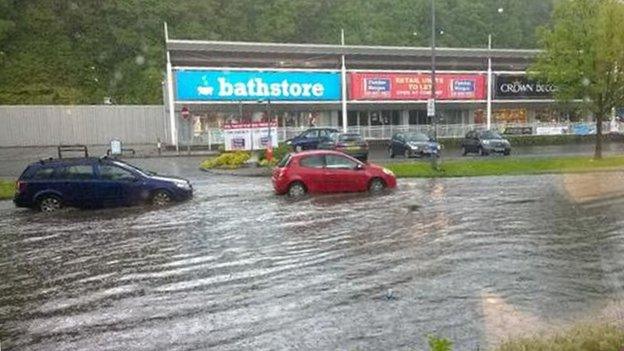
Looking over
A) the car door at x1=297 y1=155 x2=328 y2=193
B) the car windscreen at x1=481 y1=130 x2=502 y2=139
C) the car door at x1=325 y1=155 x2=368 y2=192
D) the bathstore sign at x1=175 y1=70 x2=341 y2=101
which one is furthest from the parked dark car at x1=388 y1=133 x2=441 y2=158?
the car door at x1=297 y1=155 x2=328 y2=193

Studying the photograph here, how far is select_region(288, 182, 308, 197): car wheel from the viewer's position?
19422 millimetres

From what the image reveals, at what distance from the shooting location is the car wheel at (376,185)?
787 inches

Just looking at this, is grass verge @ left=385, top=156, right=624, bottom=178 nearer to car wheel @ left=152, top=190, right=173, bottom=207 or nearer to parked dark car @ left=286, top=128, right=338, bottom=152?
parked dark car @ left=286, top=128, right=338, bottom=152

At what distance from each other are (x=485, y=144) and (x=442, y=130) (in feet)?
32.8

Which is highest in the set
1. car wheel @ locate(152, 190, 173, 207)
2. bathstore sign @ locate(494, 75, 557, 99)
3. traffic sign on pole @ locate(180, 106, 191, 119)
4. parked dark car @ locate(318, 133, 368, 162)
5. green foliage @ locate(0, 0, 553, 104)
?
green foliage @ locate(0, 0, 553, 104)

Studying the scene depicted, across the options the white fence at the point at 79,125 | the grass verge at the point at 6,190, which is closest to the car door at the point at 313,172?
the grass verge at the point at 6,190

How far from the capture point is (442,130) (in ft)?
149

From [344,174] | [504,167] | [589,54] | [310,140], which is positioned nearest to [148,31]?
[310,140]

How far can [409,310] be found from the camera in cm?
758

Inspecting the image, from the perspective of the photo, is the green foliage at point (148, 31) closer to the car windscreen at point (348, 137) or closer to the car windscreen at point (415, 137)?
the car windscreen at point (415, 137)

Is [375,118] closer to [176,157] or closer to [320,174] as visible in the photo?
[176,157]

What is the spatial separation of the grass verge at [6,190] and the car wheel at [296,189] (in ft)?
30.7

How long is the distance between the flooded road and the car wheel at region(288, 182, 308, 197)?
8.37 feet

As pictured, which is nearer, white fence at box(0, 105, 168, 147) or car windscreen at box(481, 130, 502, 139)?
car windscreen at box(481, 130, 502, 139)
